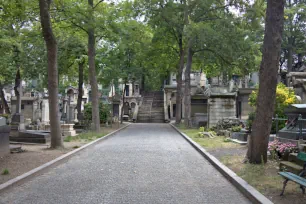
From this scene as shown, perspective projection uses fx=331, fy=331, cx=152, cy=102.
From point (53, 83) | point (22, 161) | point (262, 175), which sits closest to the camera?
point (262, 175)

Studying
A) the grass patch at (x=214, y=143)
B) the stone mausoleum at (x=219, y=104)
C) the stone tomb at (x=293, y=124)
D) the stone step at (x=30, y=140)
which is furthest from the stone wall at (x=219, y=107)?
the stone tomb at (x=293, y=124)

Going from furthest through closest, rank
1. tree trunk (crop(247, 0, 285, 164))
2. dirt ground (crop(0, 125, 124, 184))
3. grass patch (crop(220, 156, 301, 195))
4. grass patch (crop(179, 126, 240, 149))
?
1. grass patch (crop(179, 126, 240, 149))
2. tree trunk (crop(247, 0, 285, 164))
3. dirt ground (crop(0, 125, 124, 184))
4. grass patch (crop(220, 156, 301, 195))

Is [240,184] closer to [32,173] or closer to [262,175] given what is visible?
[262,175]

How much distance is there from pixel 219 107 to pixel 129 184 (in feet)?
51.9

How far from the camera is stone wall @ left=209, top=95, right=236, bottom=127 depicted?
2184cm

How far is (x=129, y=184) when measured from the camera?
6914mm

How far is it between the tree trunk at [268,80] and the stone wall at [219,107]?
43.8ft

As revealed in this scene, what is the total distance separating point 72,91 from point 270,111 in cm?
2891

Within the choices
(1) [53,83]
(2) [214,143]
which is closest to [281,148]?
(2) [214,143]

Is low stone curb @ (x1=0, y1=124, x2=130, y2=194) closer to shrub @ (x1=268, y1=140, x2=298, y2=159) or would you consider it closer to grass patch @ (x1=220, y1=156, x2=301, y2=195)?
grass patch @ (x1=220, y1=156, x2=301, y2=195)

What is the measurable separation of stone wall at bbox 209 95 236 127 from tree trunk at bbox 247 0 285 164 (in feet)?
43.8

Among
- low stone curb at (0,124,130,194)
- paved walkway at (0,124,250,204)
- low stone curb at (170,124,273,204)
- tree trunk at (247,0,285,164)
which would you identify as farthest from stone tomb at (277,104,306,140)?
low stone curb at (0,124,130,194)

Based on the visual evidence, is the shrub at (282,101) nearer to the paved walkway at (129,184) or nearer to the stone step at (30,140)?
the paved walkway at (129,184)

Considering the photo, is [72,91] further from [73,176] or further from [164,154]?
[73,176]
